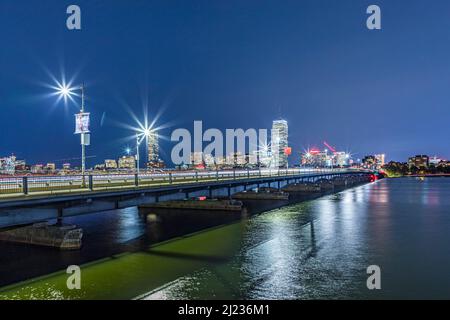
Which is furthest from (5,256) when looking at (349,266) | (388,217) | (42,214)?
(388,217)

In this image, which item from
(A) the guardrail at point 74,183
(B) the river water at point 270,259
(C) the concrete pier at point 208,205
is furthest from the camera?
(C) the concrete pier at point 208,205

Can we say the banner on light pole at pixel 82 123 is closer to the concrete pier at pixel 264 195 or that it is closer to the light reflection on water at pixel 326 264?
the light reflection on water at pixel 326 264

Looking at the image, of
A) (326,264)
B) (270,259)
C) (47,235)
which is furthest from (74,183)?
(326,264)

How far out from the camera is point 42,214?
1756cm

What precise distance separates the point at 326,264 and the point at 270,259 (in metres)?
2.18

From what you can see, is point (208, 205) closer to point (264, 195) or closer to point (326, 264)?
point (264, 195)

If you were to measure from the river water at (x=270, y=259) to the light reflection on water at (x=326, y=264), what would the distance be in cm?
3

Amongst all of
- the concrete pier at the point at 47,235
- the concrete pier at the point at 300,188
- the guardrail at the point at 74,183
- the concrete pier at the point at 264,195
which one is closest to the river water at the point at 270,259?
the concrete pier at the point at 47,235

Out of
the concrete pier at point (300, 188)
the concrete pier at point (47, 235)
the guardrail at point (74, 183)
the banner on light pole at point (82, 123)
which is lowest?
the concrete pier at point (300, 188)

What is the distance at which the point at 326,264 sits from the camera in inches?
584

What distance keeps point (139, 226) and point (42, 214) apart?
1079 centimetres

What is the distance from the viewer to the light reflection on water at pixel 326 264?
11.4 m
